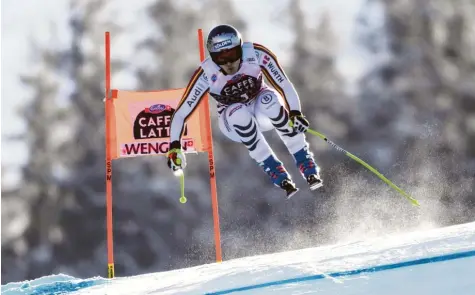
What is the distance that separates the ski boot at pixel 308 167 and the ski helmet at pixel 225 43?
31.9 inches

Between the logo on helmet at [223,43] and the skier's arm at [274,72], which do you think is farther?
the skier's arm at [274,72]

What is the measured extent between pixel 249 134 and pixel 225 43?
0.66 metres

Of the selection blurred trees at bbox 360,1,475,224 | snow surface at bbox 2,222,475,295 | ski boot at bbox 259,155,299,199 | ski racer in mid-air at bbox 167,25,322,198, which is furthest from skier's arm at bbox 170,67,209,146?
blurred trees at bbox 360,1,475,224

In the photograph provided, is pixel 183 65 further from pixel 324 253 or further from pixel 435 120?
pixel 324 253

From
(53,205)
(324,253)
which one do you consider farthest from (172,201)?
(324,253)

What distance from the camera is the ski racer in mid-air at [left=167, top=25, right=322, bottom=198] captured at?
4402 millimetres

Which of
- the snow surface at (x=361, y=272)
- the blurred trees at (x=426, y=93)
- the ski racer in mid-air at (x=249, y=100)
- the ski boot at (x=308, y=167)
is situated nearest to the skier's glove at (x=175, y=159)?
the ski racer in mid-air at (x=249, y=100)

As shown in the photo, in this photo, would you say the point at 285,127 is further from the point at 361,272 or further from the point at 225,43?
the point at 361,272

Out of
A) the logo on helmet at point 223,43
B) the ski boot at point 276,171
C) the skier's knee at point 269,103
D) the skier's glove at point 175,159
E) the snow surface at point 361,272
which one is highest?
the logo on helmet at point 223,43

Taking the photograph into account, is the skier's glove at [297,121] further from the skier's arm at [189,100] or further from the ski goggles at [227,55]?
the skier's arm at [189,100]

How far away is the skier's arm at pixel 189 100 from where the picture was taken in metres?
4.59

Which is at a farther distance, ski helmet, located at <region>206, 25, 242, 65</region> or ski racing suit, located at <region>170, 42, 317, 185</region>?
ski racing suit, located at <region>170, 42, 317, 185</region>

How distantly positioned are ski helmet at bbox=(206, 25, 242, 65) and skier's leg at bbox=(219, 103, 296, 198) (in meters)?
0.34

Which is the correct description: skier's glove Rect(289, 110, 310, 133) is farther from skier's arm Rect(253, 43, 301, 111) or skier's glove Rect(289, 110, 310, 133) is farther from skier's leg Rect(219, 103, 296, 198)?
skier's leg Rect(219, 103, 296, 198)
